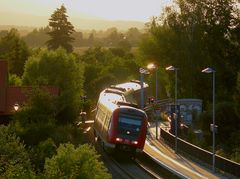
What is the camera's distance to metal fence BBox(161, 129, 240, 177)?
3350 centimetres

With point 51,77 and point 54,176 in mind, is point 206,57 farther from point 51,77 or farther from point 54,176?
point 54,176

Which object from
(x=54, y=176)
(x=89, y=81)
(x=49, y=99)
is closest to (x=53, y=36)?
(x=89, y=81)

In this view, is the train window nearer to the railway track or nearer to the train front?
the train front

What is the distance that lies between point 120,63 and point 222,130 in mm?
55601

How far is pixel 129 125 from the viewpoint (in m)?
36.5

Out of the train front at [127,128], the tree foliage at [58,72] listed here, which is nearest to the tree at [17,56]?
the tree foliage at [58,72]

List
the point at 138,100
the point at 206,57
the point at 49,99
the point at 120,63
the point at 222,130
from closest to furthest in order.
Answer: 1. the point at 49,99
2. the point at 222,130
3. the point at 138,100
4. the point at 206,57
5. the point at 120,63

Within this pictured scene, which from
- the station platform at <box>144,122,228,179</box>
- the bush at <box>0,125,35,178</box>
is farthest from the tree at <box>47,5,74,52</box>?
the bush at <box>0,125,35,178</box>

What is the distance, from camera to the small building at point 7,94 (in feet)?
153

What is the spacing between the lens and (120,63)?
10831 cm

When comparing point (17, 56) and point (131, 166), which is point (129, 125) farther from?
point (17, 56)

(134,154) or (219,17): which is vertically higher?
(219,17)

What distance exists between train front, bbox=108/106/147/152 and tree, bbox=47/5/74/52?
209ft

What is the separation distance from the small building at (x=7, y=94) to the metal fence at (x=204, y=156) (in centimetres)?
1051
